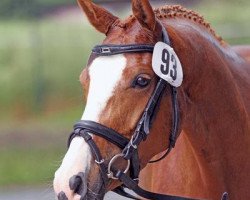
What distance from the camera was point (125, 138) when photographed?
313 centimetres

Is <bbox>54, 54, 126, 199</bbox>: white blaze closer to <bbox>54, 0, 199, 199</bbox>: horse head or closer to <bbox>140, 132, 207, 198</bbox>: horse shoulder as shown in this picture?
<bbox>54, 0, 199, 199</bbox>: horse head

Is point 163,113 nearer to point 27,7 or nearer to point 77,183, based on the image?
point 77,183

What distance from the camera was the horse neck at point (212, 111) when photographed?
11.2ft

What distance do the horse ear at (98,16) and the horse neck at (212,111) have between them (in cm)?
26

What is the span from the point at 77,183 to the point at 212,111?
0.77m

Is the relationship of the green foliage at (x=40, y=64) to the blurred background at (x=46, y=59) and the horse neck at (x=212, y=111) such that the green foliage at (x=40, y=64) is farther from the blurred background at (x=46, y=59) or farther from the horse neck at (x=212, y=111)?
the horse neck at (x=212, y=111)

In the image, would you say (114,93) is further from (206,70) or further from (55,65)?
(55,65)

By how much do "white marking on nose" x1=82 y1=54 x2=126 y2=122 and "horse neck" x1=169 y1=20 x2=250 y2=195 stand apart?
322 mm

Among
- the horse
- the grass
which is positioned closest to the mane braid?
the horse

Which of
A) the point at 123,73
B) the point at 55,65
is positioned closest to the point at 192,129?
the point at 123,73

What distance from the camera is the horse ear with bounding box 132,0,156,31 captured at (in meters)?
3.18

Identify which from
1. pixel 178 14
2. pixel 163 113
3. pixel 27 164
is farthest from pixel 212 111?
pixel 27 164

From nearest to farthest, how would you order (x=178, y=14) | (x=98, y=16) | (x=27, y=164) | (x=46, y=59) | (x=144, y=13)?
(x=144, y=13)
(x=98, y=16)
(x=178, y=14)
(x=27, y=164)
(x=46, y=59)

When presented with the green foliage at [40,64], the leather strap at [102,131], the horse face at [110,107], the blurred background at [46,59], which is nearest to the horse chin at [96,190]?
the horse face at [110,107]
